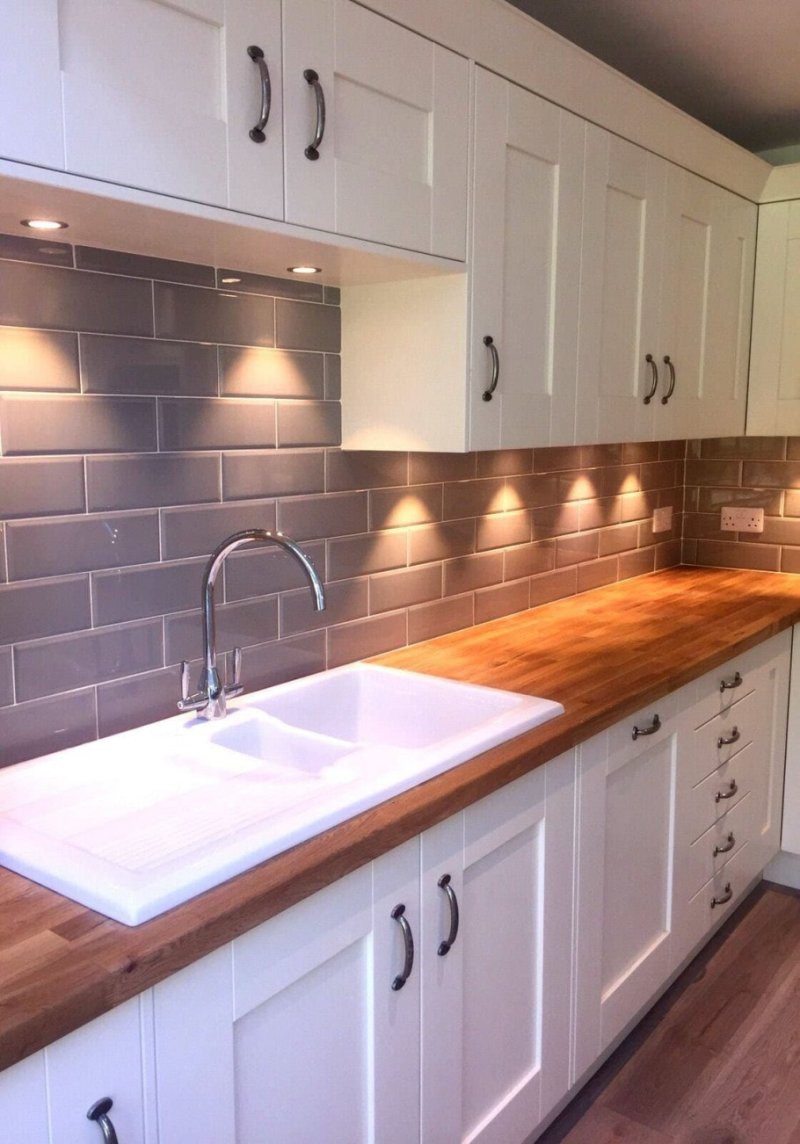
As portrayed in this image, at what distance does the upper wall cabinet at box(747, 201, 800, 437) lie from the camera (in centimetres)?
301

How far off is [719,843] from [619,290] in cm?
141

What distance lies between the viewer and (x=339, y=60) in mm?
→ 1538

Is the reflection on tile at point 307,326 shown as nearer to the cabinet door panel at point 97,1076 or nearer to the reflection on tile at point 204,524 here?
the reflection on tile at point 204,524

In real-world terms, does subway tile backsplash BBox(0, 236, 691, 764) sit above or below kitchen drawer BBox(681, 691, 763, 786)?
above

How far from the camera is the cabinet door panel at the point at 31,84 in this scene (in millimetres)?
1111

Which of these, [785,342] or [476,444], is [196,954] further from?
[785,342]

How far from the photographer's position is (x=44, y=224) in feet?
4.59

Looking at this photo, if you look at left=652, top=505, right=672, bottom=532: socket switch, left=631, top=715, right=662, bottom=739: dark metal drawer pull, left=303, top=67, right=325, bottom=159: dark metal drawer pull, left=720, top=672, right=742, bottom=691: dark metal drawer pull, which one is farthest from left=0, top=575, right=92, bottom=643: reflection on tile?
left=652, top=505, right=672, bottom=532: socket switch

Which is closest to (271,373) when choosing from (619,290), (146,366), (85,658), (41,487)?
(146,366)

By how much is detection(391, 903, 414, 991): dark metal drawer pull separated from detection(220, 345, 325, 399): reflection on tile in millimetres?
959

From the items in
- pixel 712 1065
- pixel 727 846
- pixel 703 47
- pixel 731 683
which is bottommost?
pixel 712 1065

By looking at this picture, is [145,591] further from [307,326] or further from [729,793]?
[729,793]

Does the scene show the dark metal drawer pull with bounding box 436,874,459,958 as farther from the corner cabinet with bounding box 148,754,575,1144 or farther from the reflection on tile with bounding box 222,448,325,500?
the reflection on tile with bounding box 222,448,325,500

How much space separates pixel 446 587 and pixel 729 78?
160 cm
